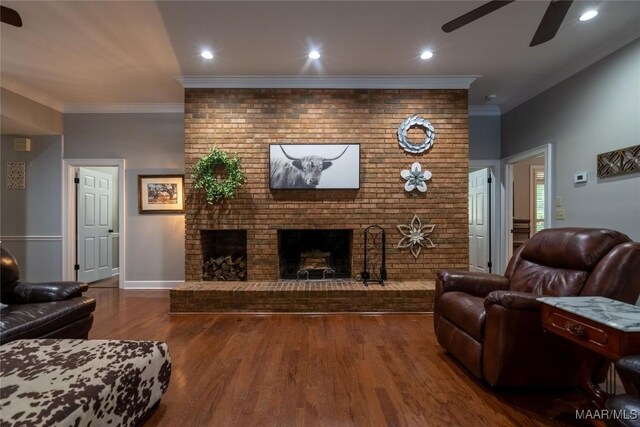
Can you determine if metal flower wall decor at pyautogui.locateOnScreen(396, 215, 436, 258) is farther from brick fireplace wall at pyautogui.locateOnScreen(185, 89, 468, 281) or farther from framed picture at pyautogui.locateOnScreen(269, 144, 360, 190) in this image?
framed picture at pyautogui.locateOnScreen(269, 144, 360, 190)

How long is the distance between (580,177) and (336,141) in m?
2.69

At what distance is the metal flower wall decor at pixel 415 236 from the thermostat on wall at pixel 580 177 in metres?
1.54

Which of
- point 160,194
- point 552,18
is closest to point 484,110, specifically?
point 552,18

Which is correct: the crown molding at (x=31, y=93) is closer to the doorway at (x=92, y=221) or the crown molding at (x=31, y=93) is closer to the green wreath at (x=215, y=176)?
the doorway at (x=92, y=221)

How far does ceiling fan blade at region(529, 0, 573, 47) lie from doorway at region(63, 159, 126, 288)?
5.18 m

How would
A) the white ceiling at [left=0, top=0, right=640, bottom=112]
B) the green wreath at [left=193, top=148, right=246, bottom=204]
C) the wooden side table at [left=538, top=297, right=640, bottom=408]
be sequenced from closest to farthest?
1. the wooden side table at [left=538, top=297, right=640, bottom=408]
2. the white ceiling at [left=0, top=0, right=640, bottom=112]
3. the green wreath at [left=193, top=148, right=246, bottom=204]

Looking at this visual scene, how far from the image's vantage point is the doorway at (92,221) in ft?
14.9

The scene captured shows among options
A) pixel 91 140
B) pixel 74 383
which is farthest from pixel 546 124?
pixel 91 140

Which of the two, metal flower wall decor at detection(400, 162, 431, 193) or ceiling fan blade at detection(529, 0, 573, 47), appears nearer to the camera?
ceiling fan blade at detection(529, 0, 573, 47)

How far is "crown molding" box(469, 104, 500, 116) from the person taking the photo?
4.61 m

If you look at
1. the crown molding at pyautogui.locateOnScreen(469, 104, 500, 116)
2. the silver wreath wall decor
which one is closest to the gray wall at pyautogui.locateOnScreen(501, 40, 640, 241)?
the crown molding at pyautogui.locateOnScreen(469, 104, 500, 116)

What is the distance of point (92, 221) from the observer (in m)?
4.98

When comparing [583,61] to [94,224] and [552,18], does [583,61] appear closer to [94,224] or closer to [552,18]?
[552,18]

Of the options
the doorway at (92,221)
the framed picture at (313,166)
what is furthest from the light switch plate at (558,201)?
the doorway at (92,221)
